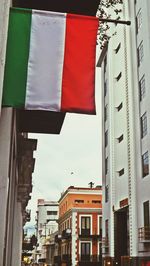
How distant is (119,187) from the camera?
3800cm

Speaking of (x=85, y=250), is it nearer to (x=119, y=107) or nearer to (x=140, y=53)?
(x=119, y=107)

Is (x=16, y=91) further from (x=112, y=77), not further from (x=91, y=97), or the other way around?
(x=112, y=77)

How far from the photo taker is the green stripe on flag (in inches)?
210

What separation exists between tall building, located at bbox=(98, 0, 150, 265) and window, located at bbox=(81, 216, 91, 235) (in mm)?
14864

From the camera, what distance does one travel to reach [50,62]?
5.59m

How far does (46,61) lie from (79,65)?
447mm

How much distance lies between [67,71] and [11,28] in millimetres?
874

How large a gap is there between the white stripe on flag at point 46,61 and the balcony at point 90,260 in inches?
1980

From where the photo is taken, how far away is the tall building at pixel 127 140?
3119cm

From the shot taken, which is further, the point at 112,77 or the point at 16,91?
the point at 112,77

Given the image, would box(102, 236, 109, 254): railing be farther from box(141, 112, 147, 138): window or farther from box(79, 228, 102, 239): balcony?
box(79, 228, 102, 239): balcony

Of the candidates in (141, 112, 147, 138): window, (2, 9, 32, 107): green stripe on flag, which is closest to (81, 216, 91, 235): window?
(141, 112, 147, 138): window

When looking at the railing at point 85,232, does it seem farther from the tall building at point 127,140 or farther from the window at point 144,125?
the window at point 144,125

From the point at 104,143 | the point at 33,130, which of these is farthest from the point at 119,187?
the point at 33,130
